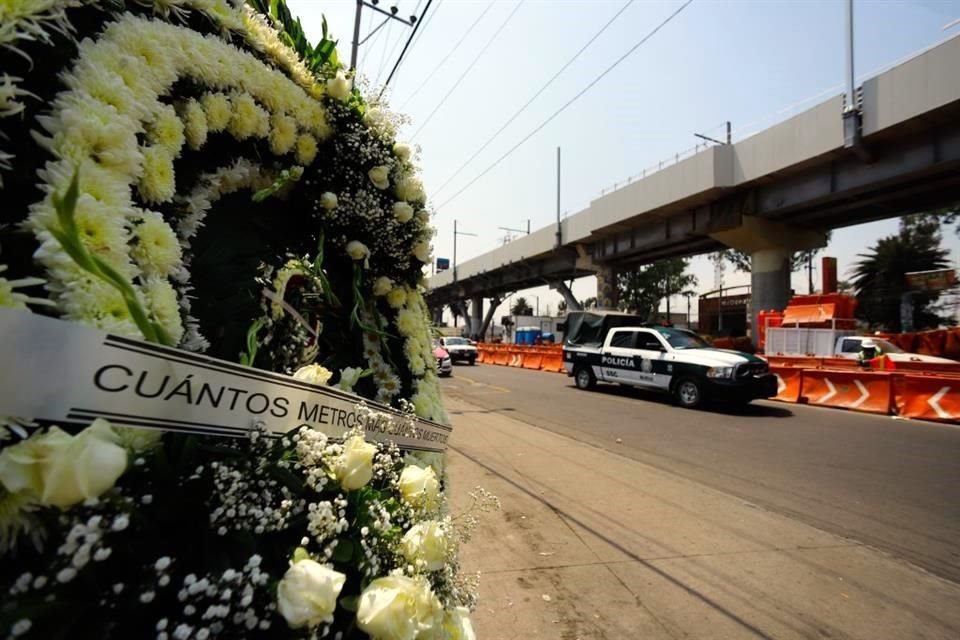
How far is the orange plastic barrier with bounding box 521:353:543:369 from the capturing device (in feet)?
76.6

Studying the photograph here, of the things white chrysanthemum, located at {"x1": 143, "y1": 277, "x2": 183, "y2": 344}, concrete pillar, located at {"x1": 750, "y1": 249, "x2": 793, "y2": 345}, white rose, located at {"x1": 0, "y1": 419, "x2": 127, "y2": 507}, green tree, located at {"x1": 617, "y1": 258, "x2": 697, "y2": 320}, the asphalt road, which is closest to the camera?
white rose, located at {"x1": 0, "y1": 419, "x2": 127, "y2": 507}

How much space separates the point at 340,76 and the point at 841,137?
18.1 metres

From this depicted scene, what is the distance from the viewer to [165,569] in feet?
2.93

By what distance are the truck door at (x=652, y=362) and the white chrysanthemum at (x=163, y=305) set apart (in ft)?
37.7

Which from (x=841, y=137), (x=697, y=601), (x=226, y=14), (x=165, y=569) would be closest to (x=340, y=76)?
→ (x=226, y=14)

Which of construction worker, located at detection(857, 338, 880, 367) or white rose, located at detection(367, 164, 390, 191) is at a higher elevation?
white rose, located at detection(367, 164, 390, 191)

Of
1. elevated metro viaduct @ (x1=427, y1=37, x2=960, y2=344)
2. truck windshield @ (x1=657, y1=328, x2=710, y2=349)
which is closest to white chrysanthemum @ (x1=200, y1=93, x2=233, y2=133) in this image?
elevated metro viaduct @ (x1=427, y1=37, x2=960, y2=344)

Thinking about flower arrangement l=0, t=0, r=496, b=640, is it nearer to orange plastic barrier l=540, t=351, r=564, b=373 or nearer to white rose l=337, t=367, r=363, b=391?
white rose l=337, t=367, r=363, b=391

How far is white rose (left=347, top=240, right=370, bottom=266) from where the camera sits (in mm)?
1966

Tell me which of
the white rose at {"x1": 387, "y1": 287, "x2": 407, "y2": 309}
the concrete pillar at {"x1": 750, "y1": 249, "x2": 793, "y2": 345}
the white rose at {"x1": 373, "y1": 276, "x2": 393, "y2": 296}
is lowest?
the white rose at {"x1": 387, "y1": 287, "x2": 407, "y2": 309}

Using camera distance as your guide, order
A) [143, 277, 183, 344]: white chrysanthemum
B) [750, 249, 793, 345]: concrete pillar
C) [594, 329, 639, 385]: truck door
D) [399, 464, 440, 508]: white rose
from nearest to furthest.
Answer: [143, 277, 183, 344]: white chrysanthemum, [399, 464, 440, 508]: white rose, [594, 329, 639, 385]: truck door, [750, 249, 793, 345]: concrete pillar

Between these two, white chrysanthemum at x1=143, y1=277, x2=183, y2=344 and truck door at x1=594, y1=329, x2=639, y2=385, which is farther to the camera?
truck door at x1=594, y1=329, x2=639, y2=385

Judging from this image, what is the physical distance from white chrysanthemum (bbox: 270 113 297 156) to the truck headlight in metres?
10.4

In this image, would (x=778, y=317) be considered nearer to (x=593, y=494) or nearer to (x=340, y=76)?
(x=593, y=494)
